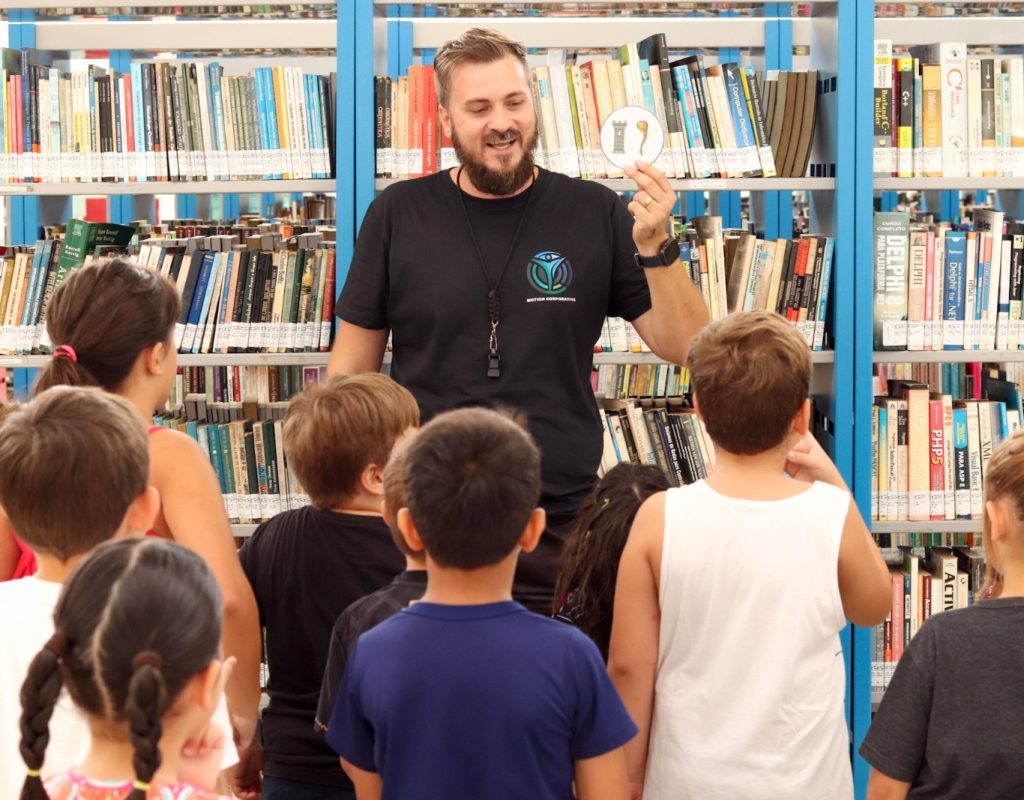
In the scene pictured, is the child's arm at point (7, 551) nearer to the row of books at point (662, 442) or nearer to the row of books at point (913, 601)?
the row of books at point (662, 442)

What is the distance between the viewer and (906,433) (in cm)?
345

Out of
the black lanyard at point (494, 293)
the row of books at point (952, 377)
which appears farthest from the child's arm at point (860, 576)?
the row of books at point (952, 377)

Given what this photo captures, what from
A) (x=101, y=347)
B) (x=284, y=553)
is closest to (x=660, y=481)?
(x=284, y=553)

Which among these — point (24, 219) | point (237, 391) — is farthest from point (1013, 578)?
point (24, 219)

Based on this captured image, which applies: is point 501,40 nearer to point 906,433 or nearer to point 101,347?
point 101,347

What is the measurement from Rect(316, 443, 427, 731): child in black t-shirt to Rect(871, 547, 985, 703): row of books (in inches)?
79.4

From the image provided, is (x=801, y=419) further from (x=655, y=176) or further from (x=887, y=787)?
(x=655, y=176)

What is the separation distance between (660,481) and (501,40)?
3.58ft

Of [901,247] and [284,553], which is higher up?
[901,247]

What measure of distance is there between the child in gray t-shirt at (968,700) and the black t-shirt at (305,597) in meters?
0.84

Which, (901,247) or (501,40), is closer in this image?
(501,40)

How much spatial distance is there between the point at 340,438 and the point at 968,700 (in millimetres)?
1077

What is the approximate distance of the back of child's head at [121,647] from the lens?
4.26 ft

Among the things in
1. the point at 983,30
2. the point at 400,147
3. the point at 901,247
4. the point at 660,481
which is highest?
the point at 983,30
